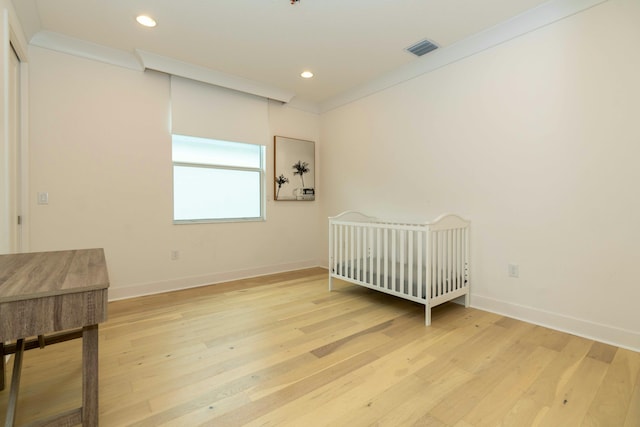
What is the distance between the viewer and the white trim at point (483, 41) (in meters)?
2.16

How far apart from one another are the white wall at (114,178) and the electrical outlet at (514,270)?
9.74ft

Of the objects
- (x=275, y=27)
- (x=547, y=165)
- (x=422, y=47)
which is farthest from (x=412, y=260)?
(x=275, y=27)

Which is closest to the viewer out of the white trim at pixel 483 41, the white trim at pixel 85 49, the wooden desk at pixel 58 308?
the wooden desk at pixel 58 308

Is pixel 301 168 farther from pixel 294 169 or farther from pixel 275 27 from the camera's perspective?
pixel 275 27

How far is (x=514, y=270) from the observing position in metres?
2.47

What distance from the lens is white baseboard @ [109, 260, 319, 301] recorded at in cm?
297

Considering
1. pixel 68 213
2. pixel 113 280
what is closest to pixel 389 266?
pixel 113 280

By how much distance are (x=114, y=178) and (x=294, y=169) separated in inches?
84.4

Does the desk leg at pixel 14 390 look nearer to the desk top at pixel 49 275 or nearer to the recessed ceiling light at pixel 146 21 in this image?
the desk top at pixel 49 275

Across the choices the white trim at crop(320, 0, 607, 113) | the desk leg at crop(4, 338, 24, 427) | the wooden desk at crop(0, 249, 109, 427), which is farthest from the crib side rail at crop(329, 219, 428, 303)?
the desk leg at crop(4, 338, 24, 427)

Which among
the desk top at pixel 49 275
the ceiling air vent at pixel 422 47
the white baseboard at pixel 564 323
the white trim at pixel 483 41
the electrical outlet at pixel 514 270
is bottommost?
the white baseboard at pixel 564 323

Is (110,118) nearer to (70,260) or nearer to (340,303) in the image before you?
(70,260)

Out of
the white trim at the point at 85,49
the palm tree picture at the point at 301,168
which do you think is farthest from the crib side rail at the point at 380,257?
the white trim at the point at 85,49

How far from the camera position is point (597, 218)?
206cm
